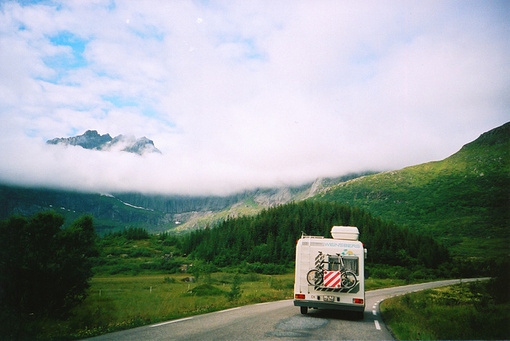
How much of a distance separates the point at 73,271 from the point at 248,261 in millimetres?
102666

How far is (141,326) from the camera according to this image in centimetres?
1144

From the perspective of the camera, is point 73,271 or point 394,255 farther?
point 394,255

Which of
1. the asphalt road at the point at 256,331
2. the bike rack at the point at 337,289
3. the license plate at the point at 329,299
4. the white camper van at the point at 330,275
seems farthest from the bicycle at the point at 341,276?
the asphalt road at the point at 256,331

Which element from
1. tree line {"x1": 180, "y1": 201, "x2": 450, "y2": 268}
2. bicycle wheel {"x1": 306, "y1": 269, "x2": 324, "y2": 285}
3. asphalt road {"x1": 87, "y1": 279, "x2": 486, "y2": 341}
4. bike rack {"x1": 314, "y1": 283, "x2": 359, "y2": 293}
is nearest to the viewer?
asphalt road {"x1": 87, "y1": 279, "x2": 486, "y2": 341}

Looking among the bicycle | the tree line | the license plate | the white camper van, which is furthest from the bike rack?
the tree line

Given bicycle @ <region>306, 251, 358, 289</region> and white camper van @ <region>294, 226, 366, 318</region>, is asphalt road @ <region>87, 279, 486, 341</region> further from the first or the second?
bicycle @ <region>306, 251, 358, 289</region>

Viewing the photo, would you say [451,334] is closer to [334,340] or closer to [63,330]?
[334,340]

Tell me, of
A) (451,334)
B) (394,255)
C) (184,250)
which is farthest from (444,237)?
(451,334)

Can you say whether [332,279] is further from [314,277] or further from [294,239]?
[294,239]

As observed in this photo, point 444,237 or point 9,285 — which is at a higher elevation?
point 9,285

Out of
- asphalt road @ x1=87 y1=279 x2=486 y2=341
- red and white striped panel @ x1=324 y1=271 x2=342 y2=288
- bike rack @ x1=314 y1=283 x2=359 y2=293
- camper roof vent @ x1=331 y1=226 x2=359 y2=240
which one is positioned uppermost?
camper roof vent @ x1=331 y1=226 x2=359 y2=240

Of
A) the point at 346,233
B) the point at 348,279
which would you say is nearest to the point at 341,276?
the point at 348,279

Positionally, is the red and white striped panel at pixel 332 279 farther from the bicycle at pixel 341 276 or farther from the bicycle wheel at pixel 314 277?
the bicycle wheel at pixel 314 277

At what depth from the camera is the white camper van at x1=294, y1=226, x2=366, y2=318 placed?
14057 mm
